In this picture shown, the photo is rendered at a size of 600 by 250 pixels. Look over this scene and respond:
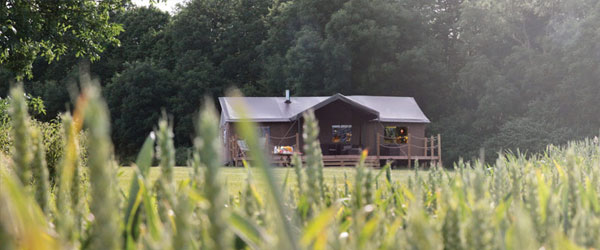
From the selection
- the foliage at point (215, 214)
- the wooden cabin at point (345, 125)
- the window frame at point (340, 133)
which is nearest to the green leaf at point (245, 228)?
the foliage at point (215, 214)

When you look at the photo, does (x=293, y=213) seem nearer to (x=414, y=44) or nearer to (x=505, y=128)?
(x=505, y=128)

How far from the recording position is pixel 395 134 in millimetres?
32656

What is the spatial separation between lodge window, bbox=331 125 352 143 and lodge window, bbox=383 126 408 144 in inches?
80.2

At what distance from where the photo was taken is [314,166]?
0.89 meters

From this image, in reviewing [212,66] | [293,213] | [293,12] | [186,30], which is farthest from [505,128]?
[293,213]

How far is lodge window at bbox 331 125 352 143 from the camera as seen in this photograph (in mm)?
32438

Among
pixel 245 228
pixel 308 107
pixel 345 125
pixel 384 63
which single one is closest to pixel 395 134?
pixel 345 125

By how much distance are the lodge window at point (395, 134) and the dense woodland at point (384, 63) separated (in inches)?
156

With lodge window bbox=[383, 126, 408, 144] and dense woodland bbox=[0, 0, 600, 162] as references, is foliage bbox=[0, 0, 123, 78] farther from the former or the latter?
lodge window bbox=[383, 126, 408, 144]

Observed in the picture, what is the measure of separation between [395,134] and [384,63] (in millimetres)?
7469

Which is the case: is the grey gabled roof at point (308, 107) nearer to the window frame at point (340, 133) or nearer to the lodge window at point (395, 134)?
the lodge window at point (395, 134)

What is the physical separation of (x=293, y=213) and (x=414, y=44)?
40034 millimetres

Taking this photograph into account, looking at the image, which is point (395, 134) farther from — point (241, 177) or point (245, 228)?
point (245, 228)

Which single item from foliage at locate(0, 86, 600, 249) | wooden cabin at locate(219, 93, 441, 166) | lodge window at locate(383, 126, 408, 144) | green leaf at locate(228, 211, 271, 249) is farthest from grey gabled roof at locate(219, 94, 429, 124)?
green leaf at locate(228, 211, 271, 249)
